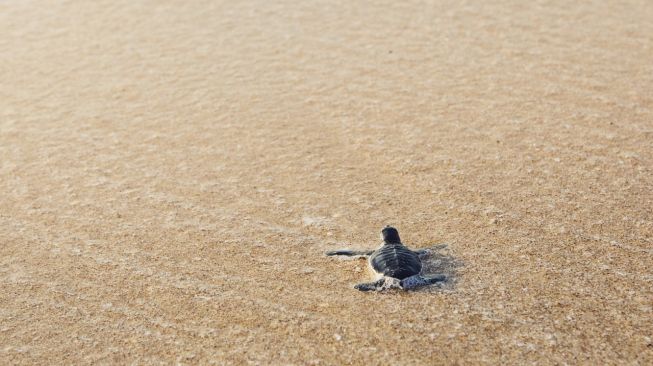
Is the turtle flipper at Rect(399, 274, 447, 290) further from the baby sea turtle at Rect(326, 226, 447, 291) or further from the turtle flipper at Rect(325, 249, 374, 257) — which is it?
the turtle flipper at Rect(325, 249, 374, 257)

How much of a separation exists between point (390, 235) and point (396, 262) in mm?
300

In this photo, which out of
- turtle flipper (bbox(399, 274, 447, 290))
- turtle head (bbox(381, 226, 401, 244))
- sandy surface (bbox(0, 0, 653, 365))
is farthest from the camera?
turtle head (bbox(381, 226, 401, 244))

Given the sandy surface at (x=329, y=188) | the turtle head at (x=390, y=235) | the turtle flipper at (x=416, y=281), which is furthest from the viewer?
the turtle head at (x=390, y=235)

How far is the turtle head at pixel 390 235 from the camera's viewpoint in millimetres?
3558

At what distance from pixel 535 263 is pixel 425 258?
0.57 m

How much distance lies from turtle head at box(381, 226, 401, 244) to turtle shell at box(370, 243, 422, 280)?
0.39 feet

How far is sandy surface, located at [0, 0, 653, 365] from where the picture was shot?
3.04 meters

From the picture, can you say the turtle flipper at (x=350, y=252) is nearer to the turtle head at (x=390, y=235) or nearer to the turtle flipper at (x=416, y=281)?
the turtle head at (x=390, y=235)

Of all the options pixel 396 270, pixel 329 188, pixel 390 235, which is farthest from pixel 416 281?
pixel 329 188

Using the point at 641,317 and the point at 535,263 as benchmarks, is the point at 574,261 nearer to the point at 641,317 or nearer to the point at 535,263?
the point at 535,263

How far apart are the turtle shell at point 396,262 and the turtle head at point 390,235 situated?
118 mm

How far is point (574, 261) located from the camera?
11.3 ft

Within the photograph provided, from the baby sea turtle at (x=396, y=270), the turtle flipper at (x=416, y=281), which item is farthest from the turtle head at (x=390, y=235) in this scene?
the turtle flipper at (x=416, y=281)

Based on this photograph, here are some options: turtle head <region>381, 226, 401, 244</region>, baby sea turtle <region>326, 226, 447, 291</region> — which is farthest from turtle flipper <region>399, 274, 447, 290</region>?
turtle head <region>381, 226, 401, 244</region>
